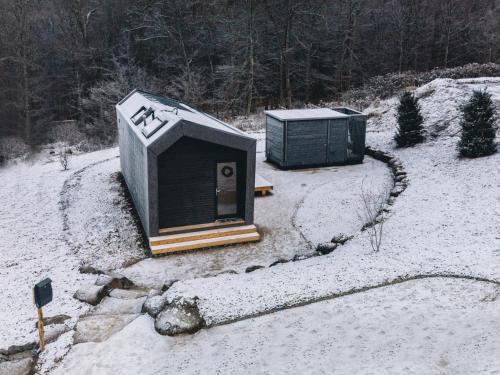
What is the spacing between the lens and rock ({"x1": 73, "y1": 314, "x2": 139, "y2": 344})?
7.69m

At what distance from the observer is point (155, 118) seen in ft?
43.4

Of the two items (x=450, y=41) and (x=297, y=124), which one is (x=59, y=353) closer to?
(x=297, y=124)

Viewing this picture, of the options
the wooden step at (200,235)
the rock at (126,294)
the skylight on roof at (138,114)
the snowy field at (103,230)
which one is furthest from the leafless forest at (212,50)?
the rock at (126,294)

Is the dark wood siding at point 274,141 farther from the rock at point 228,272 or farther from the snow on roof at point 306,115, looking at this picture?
the rock at point 228,272

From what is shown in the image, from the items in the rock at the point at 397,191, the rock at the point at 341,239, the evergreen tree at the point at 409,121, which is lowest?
the rock at the point at 341,239

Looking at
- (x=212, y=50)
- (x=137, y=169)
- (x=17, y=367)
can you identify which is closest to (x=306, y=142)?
(x=137, y=169)

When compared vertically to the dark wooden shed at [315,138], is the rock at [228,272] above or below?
below

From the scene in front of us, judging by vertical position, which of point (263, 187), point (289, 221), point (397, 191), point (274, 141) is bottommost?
point (289, 221)

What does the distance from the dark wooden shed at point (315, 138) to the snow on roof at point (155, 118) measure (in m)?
4.13

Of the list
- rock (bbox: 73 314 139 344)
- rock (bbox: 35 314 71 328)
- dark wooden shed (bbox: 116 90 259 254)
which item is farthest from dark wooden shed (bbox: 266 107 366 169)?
rock (bbox: 35 314 71 328)

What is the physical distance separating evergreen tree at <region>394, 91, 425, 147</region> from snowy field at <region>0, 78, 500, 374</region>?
1.43 metres

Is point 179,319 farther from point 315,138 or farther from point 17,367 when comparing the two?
point 315,138

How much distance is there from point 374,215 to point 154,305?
7.72 meters

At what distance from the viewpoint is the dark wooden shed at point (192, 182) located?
467 inches
